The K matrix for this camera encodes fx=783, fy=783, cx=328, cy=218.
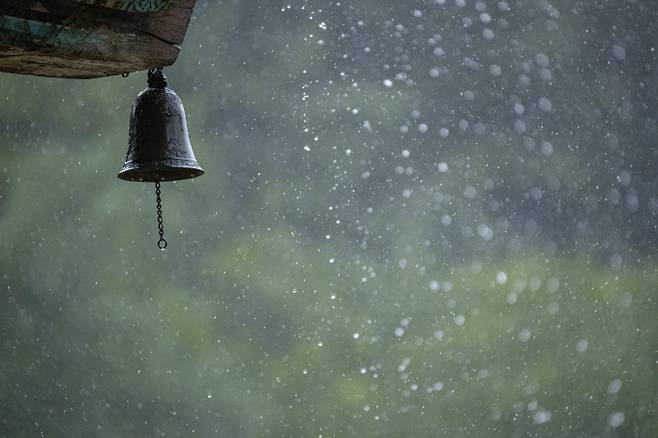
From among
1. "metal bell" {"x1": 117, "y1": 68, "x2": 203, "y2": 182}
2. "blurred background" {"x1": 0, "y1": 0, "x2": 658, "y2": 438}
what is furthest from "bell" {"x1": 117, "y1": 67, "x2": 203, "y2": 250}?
"blurred background" {"x1": 0, "y1": 0, "x2": 658, "y2": 438}

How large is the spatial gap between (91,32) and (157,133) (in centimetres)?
63

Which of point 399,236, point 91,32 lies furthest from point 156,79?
point 399,236

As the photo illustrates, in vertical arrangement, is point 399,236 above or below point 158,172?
below

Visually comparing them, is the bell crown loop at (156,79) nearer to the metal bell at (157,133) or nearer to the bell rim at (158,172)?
the metal bell at (157,133)

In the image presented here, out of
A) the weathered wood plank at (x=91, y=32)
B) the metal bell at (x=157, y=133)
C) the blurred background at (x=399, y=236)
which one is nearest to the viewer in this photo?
the weathered wood plank at (x=91, y=32)

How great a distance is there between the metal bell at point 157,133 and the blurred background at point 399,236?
1203mm

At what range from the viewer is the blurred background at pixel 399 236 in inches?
108

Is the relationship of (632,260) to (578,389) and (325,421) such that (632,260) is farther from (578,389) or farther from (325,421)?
(325,421)

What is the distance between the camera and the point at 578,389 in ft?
9.19

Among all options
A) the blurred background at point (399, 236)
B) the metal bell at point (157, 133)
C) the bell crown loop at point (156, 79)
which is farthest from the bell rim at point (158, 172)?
the blurred background at point (399, 236)

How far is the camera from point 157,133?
1589 mm

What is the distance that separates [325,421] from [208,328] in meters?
0.54

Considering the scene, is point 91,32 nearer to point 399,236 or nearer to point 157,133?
point 157,133

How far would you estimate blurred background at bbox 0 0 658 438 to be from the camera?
108 inches
